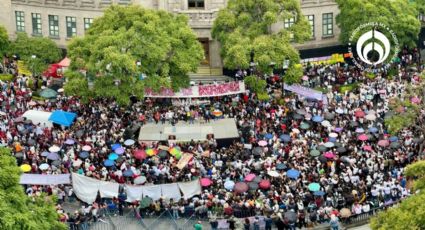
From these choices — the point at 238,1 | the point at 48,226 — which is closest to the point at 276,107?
the point at 238,1

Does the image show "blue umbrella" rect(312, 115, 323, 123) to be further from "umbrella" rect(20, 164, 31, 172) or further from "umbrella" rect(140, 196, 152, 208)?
"umbrella" rect(20, 164, 31, 172)

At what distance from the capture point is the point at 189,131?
215 feet

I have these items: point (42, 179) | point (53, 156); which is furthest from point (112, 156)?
point (42, 179)

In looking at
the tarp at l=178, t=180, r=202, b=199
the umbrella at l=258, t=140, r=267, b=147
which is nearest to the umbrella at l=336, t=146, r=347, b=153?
the umbrella at l=258, t=140, r=267, b=147

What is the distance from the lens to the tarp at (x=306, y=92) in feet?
231

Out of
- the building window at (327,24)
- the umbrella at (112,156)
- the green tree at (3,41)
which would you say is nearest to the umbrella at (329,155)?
the umbrella at (112,156)

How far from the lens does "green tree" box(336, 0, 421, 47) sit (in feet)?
251

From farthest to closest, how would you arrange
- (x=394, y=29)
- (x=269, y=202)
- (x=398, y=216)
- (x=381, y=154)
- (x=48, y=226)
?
(x=394, y=29)
(x=381, y=154)
(x=269, y=202)
(x=48, y=226)
(x=398, y=216)

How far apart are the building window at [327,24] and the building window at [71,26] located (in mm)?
21464

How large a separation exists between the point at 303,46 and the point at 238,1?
10.8 m

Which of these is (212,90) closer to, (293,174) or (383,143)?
(383,143)

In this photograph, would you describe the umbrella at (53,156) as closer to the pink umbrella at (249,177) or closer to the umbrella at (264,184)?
the pink umbrella at (249,177)

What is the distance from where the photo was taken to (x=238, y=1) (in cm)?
7206

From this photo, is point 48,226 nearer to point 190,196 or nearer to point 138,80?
point 190,196
